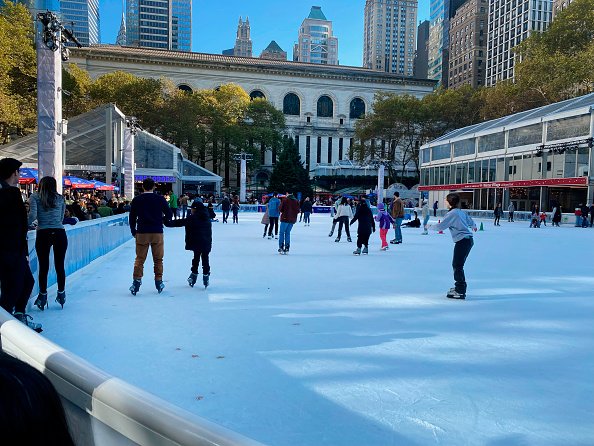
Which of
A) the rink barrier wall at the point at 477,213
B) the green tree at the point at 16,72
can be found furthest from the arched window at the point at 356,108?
the green tree at the point at 16,72

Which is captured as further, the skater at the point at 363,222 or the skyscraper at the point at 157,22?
the skyscraper at the point at 157,22

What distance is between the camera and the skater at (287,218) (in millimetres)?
11508

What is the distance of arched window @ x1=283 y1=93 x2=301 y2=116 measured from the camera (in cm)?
7900

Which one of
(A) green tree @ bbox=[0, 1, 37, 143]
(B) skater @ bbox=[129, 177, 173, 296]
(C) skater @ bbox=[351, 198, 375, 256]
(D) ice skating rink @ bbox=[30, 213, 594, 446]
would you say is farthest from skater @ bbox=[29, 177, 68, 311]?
(A) green tree @ bbox=[0, 1, 37, 143]

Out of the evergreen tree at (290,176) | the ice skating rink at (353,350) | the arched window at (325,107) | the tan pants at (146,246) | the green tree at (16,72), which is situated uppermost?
the arched window at (325,107)

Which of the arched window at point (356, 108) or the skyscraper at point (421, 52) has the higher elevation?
the skyscraper at point (421, 52)

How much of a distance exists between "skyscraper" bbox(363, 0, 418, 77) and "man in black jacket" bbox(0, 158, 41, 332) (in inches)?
7618

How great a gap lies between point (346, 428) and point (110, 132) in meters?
20.2

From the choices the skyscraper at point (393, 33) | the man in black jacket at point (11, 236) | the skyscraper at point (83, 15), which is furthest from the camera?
the skyscraper at point (393, 33)

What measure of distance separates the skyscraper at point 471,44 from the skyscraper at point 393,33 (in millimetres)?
74063

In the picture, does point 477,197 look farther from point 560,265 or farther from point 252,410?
point 252,410

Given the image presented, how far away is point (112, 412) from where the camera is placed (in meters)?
1.13

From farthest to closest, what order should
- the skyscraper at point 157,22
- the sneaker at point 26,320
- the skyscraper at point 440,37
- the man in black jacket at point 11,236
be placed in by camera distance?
the skyscraper at point 157,22
the skyscraper at point 440,37
the sneaker at point 26,320
the man in black jacket at point 11,236

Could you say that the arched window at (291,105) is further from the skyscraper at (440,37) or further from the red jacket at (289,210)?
the red jacket at (289,210)
